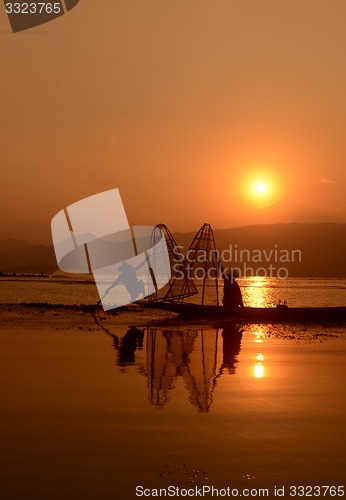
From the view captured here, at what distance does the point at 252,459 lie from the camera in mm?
7762

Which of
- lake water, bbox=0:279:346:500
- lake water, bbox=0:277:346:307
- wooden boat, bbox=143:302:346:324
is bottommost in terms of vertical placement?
lake water, bbox=0:277:346:307

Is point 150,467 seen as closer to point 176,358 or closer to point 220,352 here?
point 176,358

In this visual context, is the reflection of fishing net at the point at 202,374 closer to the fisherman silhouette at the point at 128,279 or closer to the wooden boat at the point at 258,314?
the wooden boat at the point at 258,314

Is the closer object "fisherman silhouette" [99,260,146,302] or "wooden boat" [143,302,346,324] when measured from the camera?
"wooden boat" [143,302,346,324]

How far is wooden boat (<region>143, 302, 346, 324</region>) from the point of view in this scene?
29953 mm

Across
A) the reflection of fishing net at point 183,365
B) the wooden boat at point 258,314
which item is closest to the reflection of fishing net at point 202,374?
the reflection of fishing net at point 183,365

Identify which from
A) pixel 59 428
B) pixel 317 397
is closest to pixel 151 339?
pixel 317 397

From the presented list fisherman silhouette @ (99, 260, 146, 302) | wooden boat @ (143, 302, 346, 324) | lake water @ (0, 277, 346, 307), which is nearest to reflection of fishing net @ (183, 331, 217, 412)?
wooden boat @ (143, 302, 346, 324)

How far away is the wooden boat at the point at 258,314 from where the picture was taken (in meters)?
30.0

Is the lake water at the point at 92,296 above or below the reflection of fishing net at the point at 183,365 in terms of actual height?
below

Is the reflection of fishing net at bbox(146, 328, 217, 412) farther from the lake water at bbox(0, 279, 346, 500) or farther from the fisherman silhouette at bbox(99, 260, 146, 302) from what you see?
the fisherman silhouette at bbox(99, 260, 146, 302)

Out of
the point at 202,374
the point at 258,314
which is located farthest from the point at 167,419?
the point at 258,314

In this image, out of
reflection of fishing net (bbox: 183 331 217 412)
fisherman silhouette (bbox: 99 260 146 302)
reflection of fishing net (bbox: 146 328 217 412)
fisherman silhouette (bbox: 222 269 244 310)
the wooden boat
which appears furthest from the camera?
fisherman silhouette (bbox: 99 260 146 302)

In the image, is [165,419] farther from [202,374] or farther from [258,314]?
[258,314]
